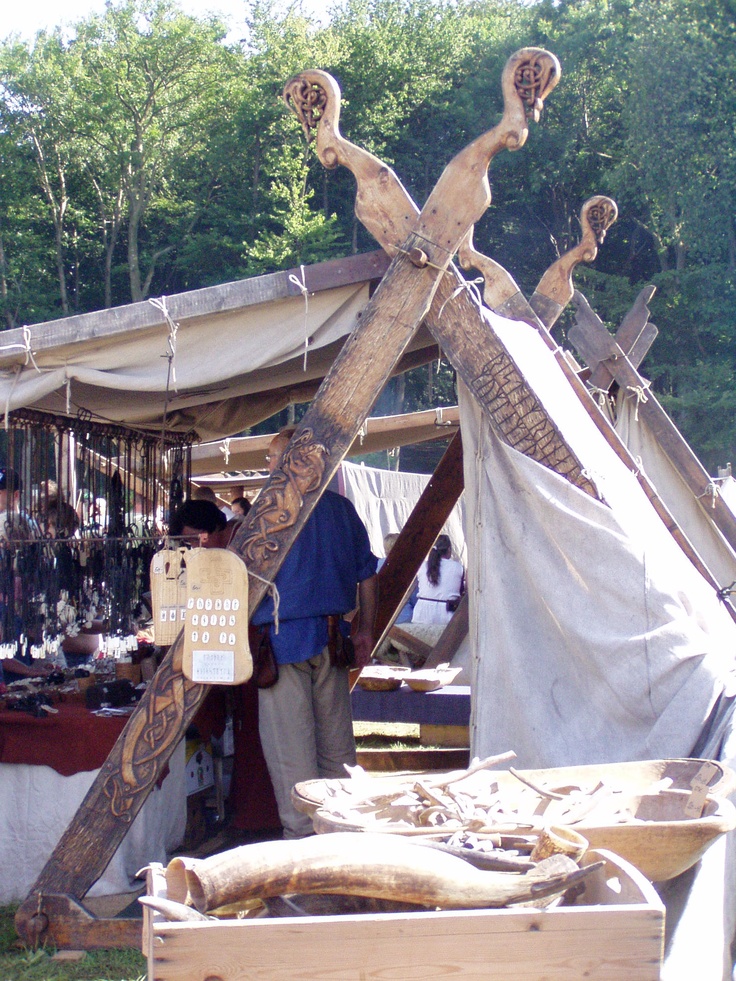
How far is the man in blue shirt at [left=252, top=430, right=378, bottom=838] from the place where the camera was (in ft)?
12.5

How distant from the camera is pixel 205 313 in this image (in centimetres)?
349

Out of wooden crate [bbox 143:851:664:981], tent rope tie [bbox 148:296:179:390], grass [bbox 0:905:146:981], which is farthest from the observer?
tent rope tie [bbox 148:296:179:390]

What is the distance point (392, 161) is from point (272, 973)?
29.2 meters

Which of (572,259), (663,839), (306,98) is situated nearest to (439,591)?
(572,259)

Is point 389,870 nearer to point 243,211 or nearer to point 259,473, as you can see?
point 259,473

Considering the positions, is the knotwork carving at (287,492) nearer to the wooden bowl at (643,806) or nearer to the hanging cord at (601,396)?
the wooden bowl at (643,806)

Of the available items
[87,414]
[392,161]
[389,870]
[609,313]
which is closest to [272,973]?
[389,870]

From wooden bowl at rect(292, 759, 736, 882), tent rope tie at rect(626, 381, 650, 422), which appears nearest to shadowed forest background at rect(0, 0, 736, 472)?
tent rope tie at rect(626, 381, 650, 422)

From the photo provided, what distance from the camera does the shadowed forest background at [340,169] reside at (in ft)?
77.5

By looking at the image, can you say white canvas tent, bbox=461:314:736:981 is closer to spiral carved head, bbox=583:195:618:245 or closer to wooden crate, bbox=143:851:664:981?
wooden crate, bbox=143:851:664:981

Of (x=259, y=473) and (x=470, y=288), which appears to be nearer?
(x=470, y=288)

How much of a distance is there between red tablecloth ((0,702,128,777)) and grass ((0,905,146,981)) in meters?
0.70

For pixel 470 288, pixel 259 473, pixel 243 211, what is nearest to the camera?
pixel 470 288

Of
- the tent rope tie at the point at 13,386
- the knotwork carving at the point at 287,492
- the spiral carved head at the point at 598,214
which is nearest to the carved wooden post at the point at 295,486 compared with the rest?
the knotwork carving at the point at 287,492
